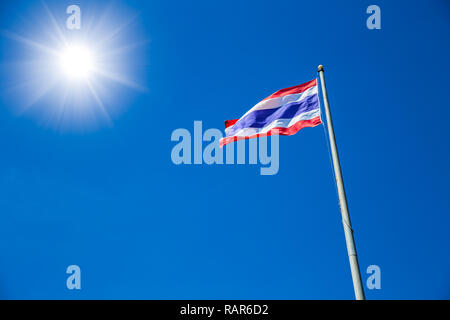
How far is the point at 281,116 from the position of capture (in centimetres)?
1047

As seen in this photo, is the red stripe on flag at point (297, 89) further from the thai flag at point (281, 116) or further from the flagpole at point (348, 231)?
the flagpole at point (348, 231)

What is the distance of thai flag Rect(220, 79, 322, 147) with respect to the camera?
32.7ft

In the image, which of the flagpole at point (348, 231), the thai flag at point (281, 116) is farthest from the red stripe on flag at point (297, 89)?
the flagpole at point (348, 231)

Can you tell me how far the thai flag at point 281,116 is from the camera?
9.98 m

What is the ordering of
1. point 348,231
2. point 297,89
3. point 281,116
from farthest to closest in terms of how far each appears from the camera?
point 297,89
point 281,116
point 348,231

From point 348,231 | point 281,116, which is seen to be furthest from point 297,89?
point 348,231

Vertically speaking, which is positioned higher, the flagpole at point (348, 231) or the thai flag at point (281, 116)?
the thai flag at point (281, 116)

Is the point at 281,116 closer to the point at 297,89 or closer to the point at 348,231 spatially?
the point at 297,89

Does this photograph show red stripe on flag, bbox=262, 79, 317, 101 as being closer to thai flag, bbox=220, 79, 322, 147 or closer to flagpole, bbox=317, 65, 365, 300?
thai flag, bbox=220, 79, 322, 147

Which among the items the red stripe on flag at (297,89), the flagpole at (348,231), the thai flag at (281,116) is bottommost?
the flagpole at (348,231)
